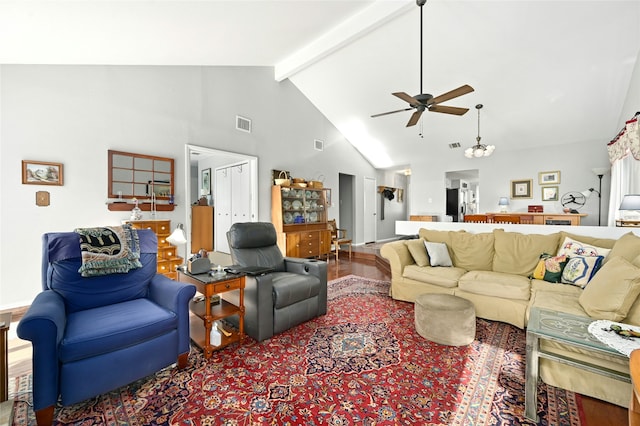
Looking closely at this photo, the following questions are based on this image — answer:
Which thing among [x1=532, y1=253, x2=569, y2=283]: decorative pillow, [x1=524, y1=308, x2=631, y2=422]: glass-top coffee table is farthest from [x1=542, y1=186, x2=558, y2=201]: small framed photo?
[x1=524, y1=308, x2=631, y2=422]: glass-top coffee table

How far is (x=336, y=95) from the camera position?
5.99m

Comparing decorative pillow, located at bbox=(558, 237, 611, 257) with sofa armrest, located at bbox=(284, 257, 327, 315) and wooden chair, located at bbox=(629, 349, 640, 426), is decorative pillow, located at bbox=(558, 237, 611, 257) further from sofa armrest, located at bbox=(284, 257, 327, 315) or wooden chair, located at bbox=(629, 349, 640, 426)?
sofa armrest, located at bbox=(284, 257, 327, 315)

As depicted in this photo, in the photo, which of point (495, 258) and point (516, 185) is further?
point (516, 185)

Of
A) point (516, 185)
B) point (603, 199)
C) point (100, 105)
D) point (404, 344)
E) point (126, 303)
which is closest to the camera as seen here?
point (126, 303)

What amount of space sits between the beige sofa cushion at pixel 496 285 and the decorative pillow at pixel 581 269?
34 centimetres

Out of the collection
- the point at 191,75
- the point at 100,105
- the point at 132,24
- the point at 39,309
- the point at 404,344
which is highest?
the point at 191,75

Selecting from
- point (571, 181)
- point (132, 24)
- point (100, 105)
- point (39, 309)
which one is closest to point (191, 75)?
point (100, 105)

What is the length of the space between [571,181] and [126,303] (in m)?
8.15

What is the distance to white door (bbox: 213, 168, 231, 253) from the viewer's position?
244 inches

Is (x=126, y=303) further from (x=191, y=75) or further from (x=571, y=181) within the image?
(x=571, y=181)

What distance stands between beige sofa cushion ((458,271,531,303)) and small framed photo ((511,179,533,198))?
15.2 ft

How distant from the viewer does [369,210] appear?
27.5 ft

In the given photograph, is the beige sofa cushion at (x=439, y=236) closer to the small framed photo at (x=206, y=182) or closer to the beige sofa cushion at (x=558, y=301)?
the beige sofa cushion at (x=558, y=301)

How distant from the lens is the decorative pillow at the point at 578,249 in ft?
8.84
